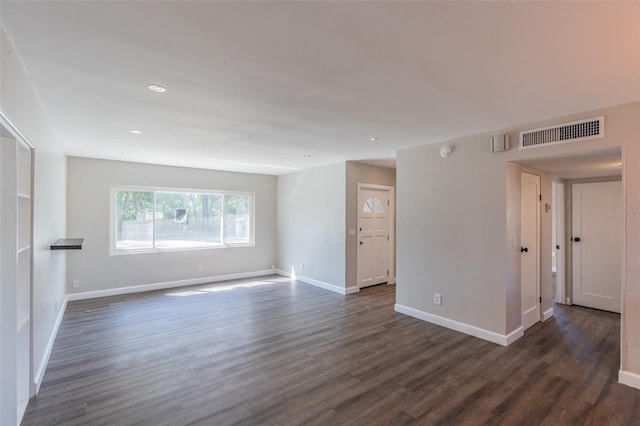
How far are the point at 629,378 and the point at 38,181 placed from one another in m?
5.40

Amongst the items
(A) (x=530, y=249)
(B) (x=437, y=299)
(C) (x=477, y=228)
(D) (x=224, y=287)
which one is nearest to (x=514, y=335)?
(B) (x=437, y=299)

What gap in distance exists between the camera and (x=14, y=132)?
192cm

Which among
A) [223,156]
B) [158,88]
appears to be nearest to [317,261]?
[223,156]

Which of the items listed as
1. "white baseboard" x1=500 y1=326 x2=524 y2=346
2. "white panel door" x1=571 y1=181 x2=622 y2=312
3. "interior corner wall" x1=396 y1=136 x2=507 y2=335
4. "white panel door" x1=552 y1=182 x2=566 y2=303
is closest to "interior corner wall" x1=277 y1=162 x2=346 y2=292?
"interior corner wall" x1=396 y1=136 x2=507 y2=335

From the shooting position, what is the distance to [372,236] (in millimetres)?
6113

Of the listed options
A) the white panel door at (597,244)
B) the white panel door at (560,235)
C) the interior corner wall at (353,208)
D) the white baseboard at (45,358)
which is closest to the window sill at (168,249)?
the white baseboard at (45,358)

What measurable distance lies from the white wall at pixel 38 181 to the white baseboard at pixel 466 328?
4134 mm

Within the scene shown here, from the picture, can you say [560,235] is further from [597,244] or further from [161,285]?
[161,285]

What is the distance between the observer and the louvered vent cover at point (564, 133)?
108 inches

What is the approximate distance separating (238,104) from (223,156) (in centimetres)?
263

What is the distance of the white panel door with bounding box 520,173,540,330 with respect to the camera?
148 inches

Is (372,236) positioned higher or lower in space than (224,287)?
higher

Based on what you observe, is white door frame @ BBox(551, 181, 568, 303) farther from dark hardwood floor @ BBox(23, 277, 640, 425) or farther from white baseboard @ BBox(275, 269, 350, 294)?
white baseboard @ BBox(275, 269, 350, 294)

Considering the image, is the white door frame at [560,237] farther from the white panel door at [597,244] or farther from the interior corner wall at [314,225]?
the interior corner wall at [314,225]
